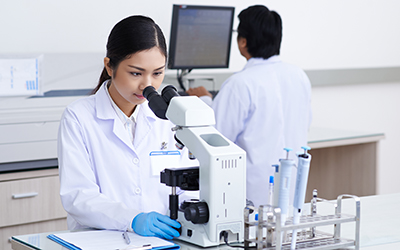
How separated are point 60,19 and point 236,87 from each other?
3.79 ft

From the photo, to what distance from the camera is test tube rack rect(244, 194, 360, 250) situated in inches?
44.1

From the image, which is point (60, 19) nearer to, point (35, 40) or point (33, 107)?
point (35, 40)

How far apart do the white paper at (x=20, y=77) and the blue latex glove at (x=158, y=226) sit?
5.22 feet

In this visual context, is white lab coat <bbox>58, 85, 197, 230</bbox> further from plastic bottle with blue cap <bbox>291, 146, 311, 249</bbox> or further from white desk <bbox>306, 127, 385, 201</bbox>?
white desk <bbox>306, 127, 385, 201</bbox>

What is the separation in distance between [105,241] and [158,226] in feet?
0.43

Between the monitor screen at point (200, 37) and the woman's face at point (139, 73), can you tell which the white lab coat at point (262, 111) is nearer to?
the monitor screen at point (200, 37)

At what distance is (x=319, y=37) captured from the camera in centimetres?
388

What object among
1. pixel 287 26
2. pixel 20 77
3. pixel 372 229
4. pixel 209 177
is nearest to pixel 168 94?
pixel 209 177

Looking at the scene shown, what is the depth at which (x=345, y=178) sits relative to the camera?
355cm

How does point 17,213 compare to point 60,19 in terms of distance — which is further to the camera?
point 60,19

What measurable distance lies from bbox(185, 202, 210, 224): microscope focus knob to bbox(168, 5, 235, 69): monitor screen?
171cm

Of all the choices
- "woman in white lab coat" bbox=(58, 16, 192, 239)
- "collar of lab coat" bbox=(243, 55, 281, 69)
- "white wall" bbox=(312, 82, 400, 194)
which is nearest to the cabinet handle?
"woman in white lab coat" bbox=(58, 16, 192, 239)

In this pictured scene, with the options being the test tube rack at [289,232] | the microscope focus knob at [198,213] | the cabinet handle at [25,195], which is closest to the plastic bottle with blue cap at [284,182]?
the test tube rack at [289,232]

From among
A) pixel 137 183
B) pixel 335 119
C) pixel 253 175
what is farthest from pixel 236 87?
pixel 335 119
